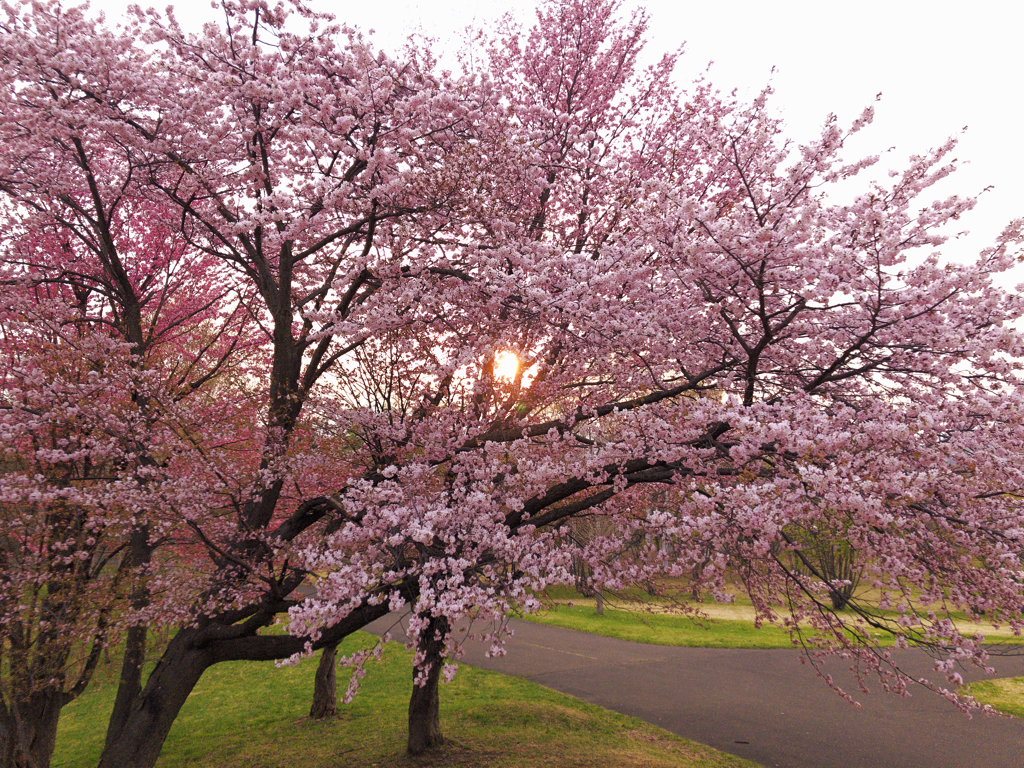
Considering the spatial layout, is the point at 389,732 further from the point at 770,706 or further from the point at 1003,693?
the point at 1003,693

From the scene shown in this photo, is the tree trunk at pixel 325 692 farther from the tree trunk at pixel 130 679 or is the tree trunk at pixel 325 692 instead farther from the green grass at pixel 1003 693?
the green grass at pixel 1003 693

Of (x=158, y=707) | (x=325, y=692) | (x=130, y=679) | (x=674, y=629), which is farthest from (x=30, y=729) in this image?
(x=674, y=629)

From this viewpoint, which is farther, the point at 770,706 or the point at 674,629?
the point at 674,629

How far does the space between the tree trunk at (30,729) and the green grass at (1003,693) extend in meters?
19.3

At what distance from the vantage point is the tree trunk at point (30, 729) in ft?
26.0

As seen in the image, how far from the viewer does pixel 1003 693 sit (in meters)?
15.4

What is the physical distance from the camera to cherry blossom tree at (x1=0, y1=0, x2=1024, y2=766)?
513cm

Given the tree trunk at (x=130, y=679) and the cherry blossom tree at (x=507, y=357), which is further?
the tree trunk at (x=130, y=679)

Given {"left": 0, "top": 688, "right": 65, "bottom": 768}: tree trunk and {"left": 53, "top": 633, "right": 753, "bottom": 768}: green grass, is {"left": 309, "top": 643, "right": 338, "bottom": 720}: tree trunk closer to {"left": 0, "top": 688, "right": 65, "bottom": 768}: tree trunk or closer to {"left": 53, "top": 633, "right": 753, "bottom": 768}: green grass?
{"left": 53, "top": 633, "right": 753, "bottom": 768}: green grass

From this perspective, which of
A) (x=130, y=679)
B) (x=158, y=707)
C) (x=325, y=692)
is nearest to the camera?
(x=158, y=707)

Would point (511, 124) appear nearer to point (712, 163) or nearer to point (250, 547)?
point (712, 163)

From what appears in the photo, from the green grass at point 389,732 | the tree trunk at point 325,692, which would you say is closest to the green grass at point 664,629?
the green grass at point 389,732

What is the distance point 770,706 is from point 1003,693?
304 inches

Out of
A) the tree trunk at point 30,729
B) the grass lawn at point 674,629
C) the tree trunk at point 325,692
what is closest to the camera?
the tree trunk at point 30,729
